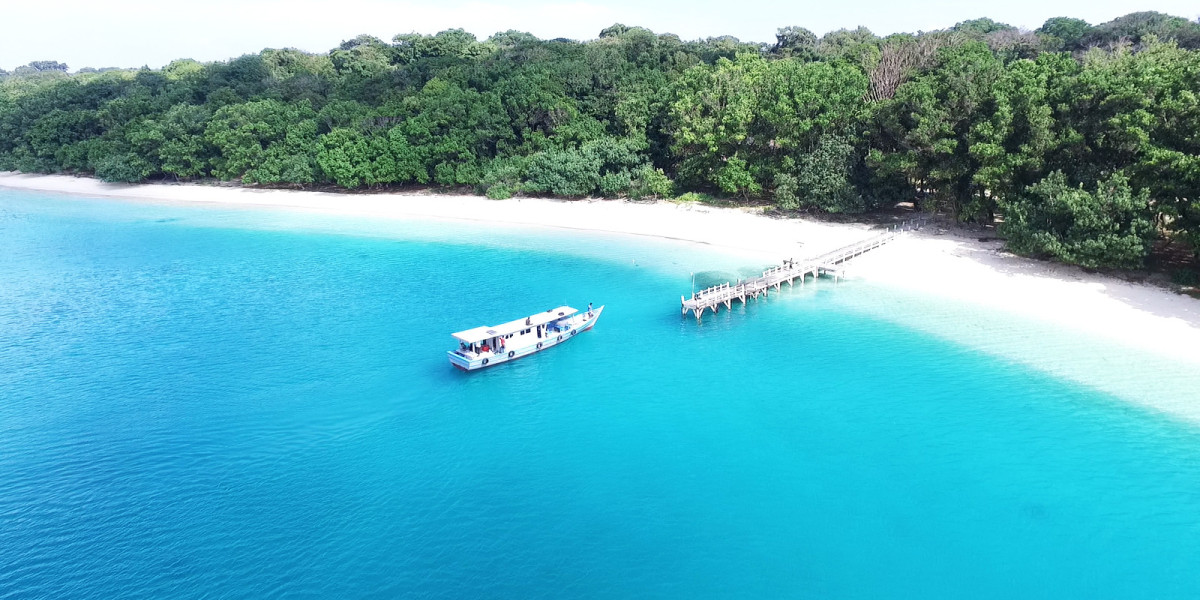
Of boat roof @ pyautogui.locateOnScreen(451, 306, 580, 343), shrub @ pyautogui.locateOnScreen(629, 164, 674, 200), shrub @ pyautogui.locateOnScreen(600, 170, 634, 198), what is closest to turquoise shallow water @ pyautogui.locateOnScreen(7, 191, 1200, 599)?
boat roof @ pyautogui.locateOnScreen(451, 306, 580, 343)

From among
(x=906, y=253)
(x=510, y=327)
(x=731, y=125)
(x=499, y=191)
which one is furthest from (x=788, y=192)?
(x=499, y=191)

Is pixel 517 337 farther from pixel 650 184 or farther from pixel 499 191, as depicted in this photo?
pixel 499 191

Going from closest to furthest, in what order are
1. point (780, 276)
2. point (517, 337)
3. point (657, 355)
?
point (657, 355) → point (517, 337) → point (780, 276)

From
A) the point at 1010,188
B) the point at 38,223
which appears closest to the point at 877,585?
the point at 1010,188

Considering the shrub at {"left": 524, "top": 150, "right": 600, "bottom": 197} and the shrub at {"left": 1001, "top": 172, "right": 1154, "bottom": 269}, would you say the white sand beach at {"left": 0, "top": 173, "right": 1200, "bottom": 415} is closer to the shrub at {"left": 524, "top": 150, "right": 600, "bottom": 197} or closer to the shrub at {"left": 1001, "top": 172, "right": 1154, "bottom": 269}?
the shrub at {"left": 524, "top": 150, "right": 600, "bottom": 197}

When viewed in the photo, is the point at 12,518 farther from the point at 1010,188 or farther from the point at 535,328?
the point at 1010,188

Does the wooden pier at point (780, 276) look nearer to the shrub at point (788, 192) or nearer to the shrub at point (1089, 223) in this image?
the shrub at point (788, 192)
